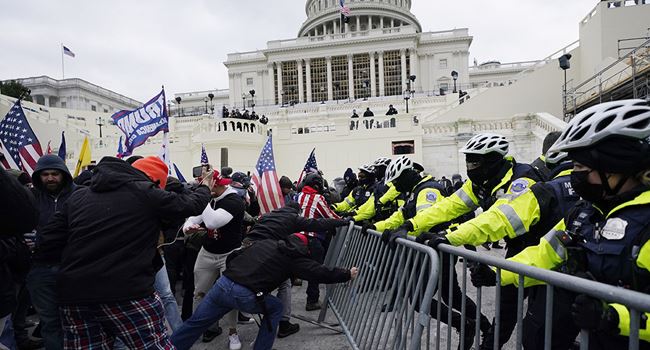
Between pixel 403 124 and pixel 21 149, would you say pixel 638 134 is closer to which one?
pixel 21 149

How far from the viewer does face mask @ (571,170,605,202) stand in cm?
190

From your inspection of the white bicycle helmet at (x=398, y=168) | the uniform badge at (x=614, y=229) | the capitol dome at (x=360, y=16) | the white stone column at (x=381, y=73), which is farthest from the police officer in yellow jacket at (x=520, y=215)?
the capitol dome at (x=360, y=16)

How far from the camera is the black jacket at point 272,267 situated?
350cm

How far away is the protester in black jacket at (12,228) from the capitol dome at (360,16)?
75894 millimetres

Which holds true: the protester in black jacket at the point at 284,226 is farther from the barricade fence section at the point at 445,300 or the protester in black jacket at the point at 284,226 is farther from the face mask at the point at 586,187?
the face mask at the point at 586,187

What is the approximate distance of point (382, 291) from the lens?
11.2 ft

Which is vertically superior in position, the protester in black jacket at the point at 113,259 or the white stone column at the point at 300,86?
the white stone column at the point at 300,86

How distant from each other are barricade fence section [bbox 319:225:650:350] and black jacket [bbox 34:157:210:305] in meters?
1.80

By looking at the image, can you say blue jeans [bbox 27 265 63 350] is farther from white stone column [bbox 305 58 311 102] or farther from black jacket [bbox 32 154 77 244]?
white stone column [bbox 305 58 311 102]

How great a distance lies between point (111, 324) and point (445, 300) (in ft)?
9.15

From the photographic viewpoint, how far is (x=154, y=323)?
2719mm

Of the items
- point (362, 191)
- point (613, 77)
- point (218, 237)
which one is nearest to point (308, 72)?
point (613, 77)

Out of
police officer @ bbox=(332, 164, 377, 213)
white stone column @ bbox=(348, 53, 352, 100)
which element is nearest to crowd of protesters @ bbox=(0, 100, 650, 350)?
police officer @ bbox=(332, 164, 377, 213)

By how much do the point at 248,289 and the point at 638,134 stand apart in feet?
9.82
